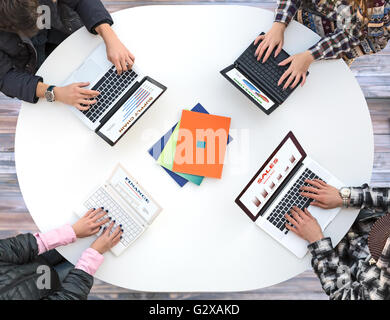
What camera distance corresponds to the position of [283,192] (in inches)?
48.6

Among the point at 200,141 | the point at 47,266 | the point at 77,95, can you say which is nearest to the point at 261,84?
the point at 200,141

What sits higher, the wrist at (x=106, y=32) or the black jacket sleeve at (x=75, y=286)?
the wrist at (x=106, y=32)

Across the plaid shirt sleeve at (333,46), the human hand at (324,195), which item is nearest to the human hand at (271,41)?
the plaid shirt sleeve at (333,46)

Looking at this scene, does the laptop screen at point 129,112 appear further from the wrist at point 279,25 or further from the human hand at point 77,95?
the wrist at point 279,25

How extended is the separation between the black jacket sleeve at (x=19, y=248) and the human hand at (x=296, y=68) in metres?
0.98

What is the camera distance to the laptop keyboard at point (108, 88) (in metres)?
1.21

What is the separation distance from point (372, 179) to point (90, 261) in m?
1.40

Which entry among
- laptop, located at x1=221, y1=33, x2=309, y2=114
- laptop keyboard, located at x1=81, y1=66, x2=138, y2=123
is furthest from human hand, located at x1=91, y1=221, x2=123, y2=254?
laptop, located at x1=221, y1=33, x2=309, y2=114

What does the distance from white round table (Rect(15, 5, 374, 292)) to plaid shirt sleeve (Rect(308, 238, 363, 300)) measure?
0.05 metres

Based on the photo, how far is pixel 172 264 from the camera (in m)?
1.22

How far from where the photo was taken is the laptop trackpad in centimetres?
123

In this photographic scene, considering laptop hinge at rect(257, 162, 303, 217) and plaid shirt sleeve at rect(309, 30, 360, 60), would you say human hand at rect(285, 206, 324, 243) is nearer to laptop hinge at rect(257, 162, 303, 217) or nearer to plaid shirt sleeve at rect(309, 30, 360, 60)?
laptop hinge at rect(257, 162, 303, 217)
